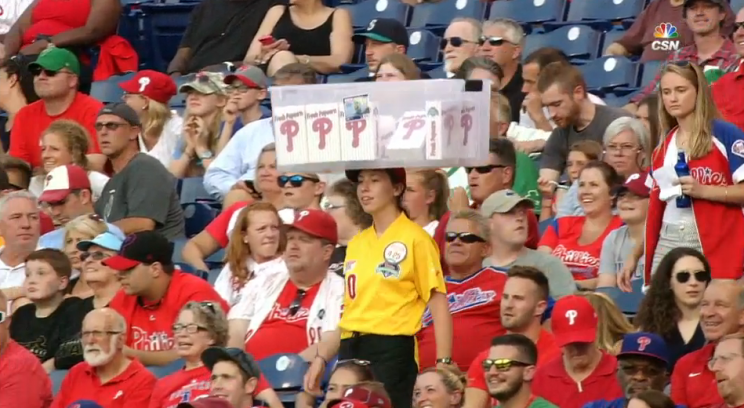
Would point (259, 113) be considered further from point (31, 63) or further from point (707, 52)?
point (707, 52)

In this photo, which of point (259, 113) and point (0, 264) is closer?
point (0, 264)

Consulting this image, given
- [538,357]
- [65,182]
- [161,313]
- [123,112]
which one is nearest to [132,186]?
[65,182]

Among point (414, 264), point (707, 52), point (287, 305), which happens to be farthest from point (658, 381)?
point (707, 52)

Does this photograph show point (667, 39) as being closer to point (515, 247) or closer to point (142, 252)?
point (515, 247)

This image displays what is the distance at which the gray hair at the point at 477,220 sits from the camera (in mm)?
7660

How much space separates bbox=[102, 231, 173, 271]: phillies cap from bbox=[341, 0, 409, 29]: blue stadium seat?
145 inches

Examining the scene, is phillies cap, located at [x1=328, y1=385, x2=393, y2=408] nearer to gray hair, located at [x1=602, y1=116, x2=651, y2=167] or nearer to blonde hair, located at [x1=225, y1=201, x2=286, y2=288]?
blonde hair, located at [x1=225, y1=201, x2=286, y2=288]

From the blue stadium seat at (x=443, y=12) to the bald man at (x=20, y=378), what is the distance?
4.25 metres

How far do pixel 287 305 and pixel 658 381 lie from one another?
180cm

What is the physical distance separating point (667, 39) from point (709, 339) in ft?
11.3

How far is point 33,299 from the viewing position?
8453mm

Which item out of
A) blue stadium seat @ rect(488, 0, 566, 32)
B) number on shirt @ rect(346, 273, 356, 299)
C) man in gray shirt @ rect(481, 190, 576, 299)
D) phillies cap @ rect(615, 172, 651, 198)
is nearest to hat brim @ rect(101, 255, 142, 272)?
number on shirt @ rect(346, 273, 356, 299)

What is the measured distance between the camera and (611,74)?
1000cm

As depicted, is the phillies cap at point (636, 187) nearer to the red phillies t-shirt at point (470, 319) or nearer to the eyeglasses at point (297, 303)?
the red phillies t-shirt at point (470, 319)
